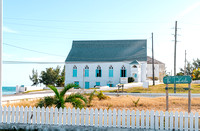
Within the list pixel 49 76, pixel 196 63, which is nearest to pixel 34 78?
pixel 49 76

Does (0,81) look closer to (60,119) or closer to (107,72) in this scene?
(60,119)

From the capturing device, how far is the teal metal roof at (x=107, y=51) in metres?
50.9

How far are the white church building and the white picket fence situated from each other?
3739 cm

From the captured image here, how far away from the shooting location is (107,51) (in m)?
52.4

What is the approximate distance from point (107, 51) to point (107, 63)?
3668 millimetres

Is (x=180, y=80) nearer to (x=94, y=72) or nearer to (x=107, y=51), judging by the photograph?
(x=94, y=72)

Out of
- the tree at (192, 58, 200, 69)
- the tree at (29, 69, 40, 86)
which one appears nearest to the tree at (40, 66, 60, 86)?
the tree at (29, 69, 40, 86)

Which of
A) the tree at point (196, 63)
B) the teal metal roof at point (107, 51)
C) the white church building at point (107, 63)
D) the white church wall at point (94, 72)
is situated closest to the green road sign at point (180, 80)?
the white church building at point (107, 63)

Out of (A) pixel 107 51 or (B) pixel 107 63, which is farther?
(A) pixel 107 51

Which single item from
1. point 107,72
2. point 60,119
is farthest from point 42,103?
point 107,72

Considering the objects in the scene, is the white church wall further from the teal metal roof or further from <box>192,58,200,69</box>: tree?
<box>192,58,200,69</box>: tree

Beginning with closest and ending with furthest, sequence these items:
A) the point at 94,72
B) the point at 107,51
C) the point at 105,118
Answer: the point at 105,118 < the point at 94,72 < the point at 107,51

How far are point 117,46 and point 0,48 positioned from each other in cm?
4277

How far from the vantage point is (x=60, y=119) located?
10422mm
